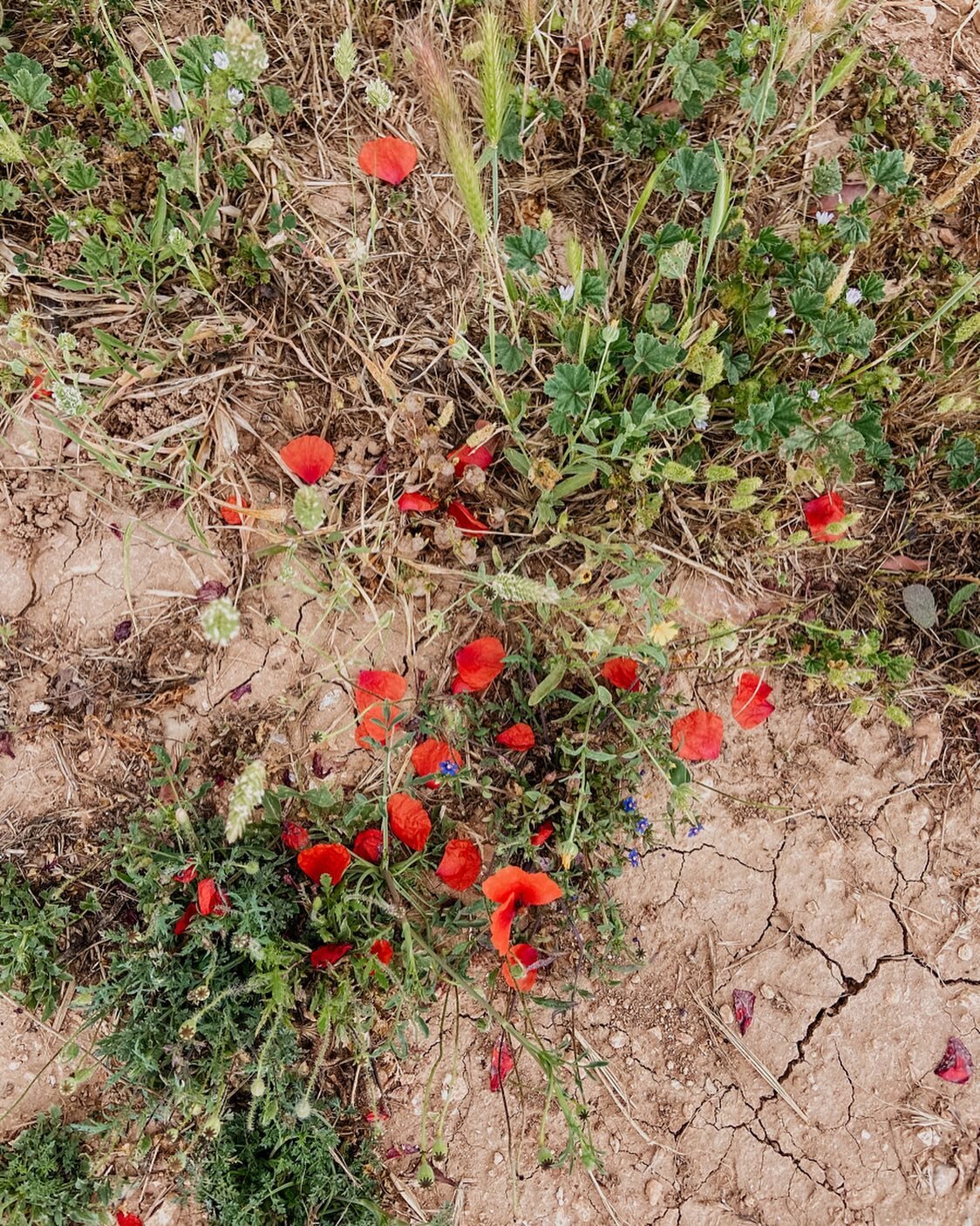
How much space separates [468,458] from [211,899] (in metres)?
1.31

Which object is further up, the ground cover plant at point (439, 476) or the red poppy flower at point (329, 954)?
the ground cover plant at point (439, 476)

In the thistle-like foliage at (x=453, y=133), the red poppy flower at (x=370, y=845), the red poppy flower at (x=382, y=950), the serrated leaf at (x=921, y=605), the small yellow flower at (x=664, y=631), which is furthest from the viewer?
the serrated leaf at (x=921, y=605)

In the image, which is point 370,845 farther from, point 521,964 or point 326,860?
point 521,964

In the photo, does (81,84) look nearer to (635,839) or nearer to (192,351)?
(192,351)

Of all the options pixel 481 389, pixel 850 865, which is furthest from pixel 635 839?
pixel 481 389

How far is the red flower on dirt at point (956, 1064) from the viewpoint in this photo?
254 centimetres

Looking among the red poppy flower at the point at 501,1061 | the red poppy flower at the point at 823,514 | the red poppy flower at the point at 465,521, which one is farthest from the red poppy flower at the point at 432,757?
the red poppy flower at the point at 823,514

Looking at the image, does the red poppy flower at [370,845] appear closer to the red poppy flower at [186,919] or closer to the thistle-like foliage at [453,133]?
the red poppy flower at [186,919]

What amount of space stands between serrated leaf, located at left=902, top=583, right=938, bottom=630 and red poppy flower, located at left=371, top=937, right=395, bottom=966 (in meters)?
1.74

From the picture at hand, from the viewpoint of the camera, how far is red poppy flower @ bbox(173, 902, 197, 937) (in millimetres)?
2307

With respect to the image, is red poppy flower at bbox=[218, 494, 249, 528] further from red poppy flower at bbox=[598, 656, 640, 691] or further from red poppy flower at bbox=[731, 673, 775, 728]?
red poppy flower at bbox=[731, 673, 775, 728]

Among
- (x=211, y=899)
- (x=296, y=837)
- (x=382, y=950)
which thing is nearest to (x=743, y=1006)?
(x=382, y=950)

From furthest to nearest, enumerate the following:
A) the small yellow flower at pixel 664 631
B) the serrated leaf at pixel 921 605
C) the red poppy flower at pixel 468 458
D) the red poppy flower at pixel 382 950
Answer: the serrated leaf at pixel 921 605
the red poppy flower at pixel 468 458
the red poppy flower at pixel 382 950
the small yellow flower at pixel 664 631

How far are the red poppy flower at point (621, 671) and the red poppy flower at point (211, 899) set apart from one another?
3.72ft
